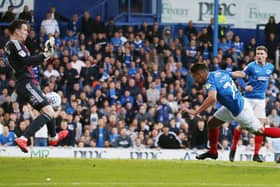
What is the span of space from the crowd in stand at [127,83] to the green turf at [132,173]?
23.3 ft

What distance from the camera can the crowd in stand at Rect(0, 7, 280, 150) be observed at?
26000 mm

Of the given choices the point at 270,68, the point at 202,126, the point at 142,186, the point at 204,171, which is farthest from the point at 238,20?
the point at 142,186

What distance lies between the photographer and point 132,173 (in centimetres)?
1591

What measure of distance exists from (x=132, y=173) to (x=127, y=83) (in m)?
13.2

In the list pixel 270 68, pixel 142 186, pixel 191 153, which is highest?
pixel 270 68

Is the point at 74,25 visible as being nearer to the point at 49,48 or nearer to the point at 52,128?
the point at 52,128

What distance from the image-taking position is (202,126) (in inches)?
1024

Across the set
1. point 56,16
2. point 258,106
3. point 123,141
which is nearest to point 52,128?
point 258,106

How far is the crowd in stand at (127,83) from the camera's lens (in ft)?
85.3

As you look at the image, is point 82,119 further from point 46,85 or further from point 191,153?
point 191,153

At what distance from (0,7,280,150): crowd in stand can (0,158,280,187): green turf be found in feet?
23.3

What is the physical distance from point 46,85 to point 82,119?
167 centimetres

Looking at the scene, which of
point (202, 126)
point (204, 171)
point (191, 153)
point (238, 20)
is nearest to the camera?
point (204, 171)

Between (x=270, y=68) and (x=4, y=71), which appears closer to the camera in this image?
(x=270, y=68)
